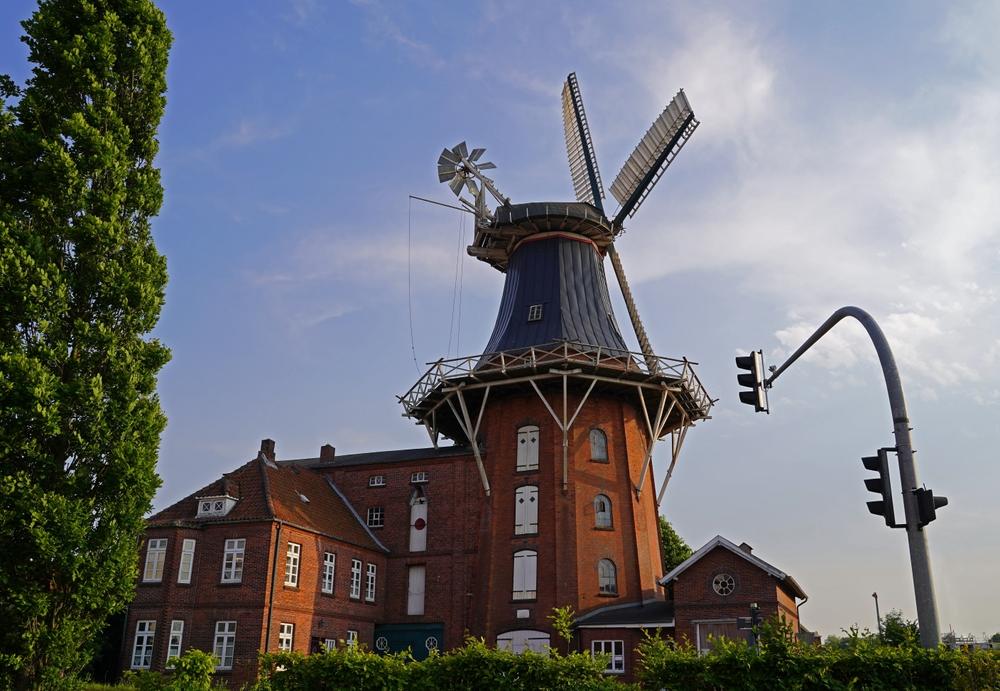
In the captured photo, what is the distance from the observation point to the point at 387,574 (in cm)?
3619

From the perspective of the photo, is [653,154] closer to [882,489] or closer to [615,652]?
[615,652]

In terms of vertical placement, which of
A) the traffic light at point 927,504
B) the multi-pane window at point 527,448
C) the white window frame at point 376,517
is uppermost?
the multi-pane window at point 527,448

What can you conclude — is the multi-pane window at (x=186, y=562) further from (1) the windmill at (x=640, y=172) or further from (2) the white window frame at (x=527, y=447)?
(1) the windmill at (x=640, y=172)

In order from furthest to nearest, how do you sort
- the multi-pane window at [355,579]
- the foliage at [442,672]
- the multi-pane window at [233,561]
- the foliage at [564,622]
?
1. the multi-pane window at [355,579]
2. the multi-pane window at [233,561]
3. the foliage at [564,622]
4. the foliage at [442,672]

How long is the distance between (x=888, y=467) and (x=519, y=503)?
23716 mm

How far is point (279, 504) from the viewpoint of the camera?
1252 inches

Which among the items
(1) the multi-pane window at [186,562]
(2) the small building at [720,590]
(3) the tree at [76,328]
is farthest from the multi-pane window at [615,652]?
(3) the tree at [76,328]

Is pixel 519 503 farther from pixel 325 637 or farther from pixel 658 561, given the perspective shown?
pixel 325 637

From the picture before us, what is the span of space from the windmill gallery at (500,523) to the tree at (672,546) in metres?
12.7

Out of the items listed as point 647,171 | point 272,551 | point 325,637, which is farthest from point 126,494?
point 647,171

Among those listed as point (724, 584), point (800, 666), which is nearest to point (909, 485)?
point (800, 666)

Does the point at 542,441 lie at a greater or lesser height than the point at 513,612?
greater

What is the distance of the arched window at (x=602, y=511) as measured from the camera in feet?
107

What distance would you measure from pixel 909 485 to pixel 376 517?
2955 cm
